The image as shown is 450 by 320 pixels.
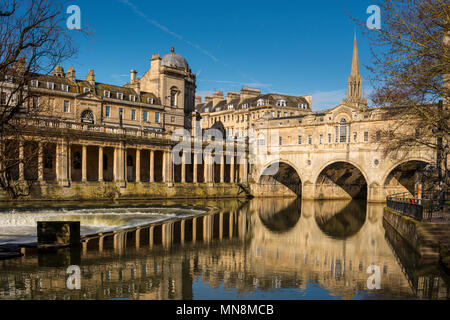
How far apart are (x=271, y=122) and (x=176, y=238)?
143 feet

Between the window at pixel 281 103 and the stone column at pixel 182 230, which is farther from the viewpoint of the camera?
the window at pixel 281 103

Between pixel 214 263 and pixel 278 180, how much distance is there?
49270mm

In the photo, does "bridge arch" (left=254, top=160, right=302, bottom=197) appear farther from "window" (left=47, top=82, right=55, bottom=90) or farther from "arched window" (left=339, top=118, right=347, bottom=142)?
"window" (left=47, top=82, right=55, bottom=90)

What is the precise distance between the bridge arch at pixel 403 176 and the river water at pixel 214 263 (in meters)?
25.1

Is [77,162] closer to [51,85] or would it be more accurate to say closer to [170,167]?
[170,167]

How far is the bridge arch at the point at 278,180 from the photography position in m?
63.6

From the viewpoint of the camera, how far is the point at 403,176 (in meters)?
55.8

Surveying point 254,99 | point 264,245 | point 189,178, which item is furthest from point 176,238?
point 254,99

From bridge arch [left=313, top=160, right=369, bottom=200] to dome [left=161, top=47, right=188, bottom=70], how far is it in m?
27.5

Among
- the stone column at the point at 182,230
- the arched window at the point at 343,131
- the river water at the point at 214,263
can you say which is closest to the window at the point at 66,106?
the river water at the point at 214,263

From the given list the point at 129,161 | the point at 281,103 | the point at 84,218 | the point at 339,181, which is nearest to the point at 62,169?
the point at 129,161

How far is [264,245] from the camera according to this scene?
2234 cm

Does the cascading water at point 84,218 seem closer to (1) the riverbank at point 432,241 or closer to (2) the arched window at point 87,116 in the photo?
(1) the riverbank at point 432,241
